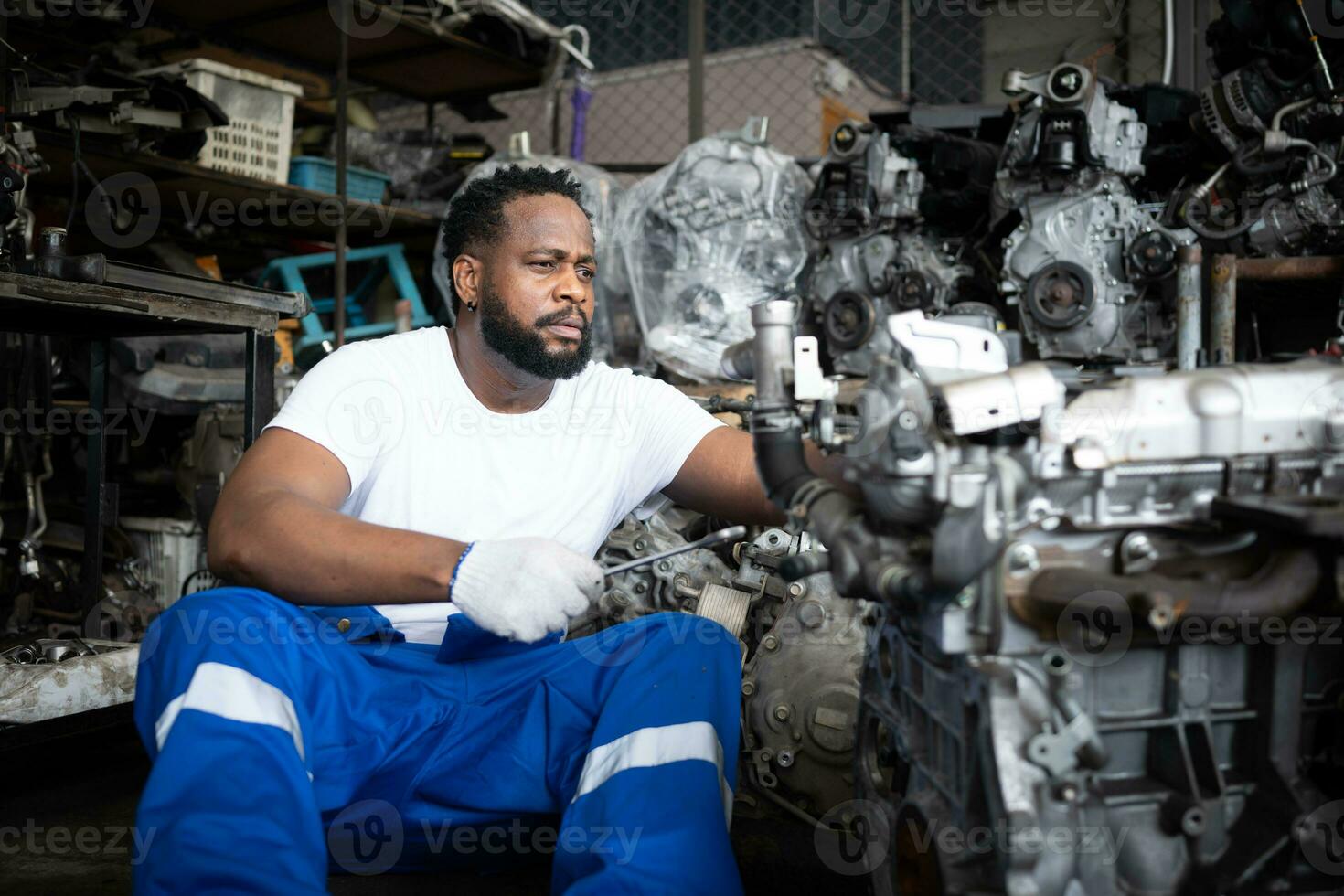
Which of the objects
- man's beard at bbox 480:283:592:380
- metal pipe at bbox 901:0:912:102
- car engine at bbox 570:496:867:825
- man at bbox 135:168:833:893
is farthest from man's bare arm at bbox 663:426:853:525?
metal pipe at bbox 901:0:912:102

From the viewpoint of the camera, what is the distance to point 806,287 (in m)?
4.14

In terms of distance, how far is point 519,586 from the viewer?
4.88 feet

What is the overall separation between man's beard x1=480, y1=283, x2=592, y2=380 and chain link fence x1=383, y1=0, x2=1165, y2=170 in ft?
14.8

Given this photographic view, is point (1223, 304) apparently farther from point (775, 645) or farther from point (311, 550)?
point (311, 550)

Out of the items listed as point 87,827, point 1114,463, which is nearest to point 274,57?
point 87,827

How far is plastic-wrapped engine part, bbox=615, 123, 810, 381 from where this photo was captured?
3.93 m

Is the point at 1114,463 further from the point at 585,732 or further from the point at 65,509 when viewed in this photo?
the point at 65,509

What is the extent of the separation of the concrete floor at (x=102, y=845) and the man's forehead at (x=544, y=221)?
1198 millimetres

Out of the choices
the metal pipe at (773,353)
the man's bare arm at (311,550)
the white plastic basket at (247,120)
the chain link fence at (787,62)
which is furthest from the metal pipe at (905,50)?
the man's bare arm at (311,550)

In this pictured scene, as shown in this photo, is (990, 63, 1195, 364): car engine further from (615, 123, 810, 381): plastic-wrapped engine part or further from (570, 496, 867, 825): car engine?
(570, 496, 867, 825): car engine

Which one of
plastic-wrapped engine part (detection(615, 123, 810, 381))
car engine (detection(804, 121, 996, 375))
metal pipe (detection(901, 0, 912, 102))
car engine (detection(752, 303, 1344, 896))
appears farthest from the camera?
metal pipe (detection(901, 0, 912, 102))

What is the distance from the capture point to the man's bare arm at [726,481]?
1924mm

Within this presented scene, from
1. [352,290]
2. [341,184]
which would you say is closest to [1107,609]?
[341,184]

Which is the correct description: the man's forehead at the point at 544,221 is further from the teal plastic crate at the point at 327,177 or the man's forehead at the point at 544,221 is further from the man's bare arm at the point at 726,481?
the teal plastic crate at the point at 327,177
